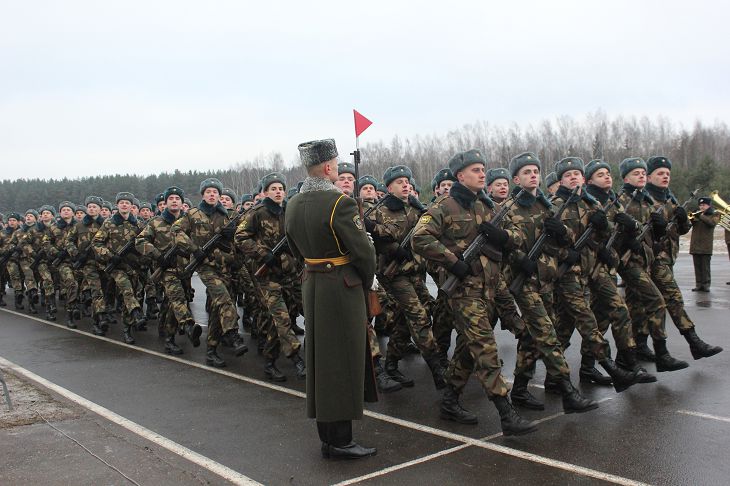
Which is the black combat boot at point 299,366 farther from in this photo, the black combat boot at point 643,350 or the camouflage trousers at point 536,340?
the black combat boot at point 643,350

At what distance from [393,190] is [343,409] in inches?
137

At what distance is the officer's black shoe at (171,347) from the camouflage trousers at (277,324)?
1.92 m

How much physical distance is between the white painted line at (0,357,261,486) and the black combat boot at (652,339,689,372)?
4.28 meters

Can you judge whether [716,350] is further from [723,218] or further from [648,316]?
[723,218]

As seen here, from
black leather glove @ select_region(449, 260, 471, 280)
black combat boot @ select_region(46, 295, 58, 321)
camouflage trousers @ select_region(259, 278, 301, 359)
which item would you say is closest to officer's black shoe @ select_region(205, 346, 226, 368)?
camouflage trousers @ select_region(259, 278, 301, 359)

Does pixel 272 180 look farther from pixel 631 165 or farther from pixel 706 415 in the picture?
pixel 706 415

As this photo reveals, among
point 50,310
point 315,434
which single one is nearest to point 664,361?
point 315,434

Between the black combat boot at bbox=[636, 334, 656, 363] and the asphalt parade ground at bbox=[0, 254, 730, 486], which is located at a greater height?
the black combat boot at bbox=[636, 334, 656, 363]

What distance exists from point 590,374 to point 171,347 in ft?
17.6

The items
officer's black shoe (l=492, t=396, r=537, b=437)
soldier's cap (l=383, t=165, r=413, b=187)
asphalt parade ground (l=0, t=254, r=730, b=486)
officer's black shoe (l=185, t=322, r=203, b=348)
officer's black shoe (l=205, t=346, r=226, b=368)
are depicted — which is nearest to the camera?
asphalt parade ground (l=0, t=254, r=730, b=486)

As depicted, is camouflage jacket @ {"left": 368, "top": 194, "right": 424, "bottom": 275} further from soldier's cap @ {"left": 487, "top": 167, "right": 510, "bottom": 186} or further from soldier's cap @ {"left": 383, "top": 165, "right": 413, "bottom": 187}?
soldier's cap @ {"left": 487, "top": 167, "right": 510, "bottom": 186}

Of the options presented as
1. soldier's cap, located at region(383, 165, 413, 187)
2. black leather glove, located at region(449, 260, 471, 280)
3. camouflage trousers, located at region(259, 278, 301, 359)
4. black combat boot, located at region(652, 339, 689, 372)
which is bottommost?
black combat boot, located at region(652, 339, 689, 372)

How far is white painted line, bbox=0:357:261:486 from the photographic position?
4461 mm

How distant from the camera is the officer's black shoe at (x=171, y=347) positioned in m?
8.98
